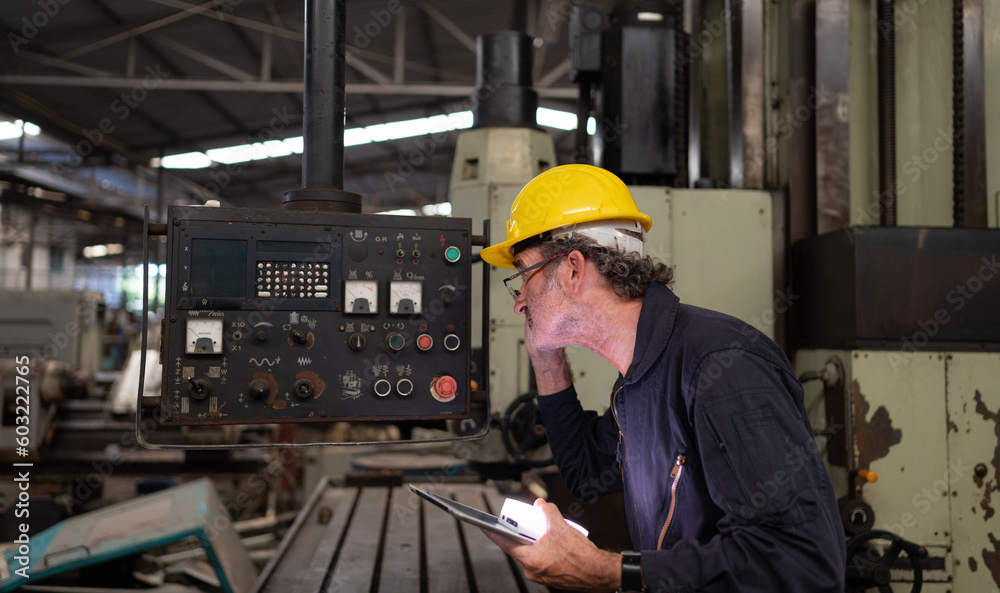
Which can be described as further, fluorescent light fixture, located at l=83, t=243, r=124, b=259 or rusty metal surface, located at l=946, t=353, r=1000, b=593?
fluorescent light fixture, located at l=83, t=243, r=124, b=259

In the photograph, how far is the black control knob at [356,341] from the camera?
1.17m

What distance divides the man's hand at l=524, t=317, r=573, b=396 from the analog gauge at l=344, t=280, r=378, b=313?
33cm

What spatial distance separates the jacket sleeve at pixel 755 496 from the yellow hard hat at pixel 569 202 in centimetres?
34

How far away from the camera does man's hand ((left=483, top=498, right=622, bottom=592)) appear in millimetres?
902

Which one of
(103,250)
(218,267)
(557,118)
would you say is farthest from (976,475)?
(103,250)

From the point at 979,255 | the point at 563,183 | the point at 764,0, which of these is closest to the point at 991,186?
the point at 979,255

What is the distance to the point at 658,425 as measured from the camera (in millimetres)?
1031

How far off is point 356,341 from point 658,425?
0.52 metres

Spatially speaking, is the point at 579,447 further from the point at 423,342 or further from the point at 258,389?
the point at 258,389

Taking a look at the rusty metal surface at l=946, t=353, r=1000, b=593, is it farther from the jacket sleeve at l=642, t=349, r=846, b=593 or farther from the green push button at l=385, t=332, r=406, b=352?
the green push button at l=385, t=332, r=406, b=352

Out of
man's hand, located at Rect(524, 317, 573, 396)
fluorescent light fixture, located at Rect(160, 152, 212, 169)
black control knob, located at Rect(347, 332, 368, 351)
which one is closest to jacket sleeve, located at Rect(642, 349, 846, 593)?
man's hand, located at Rect(524, 317, 573, 396)

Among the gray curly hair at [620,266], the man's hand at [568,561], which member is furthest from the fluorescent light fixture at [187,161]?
the man's hand at [568,561]

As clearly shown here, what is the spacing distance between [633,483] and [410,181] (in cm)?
999

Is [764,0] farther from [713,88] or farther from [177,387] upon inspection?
[177,387]
